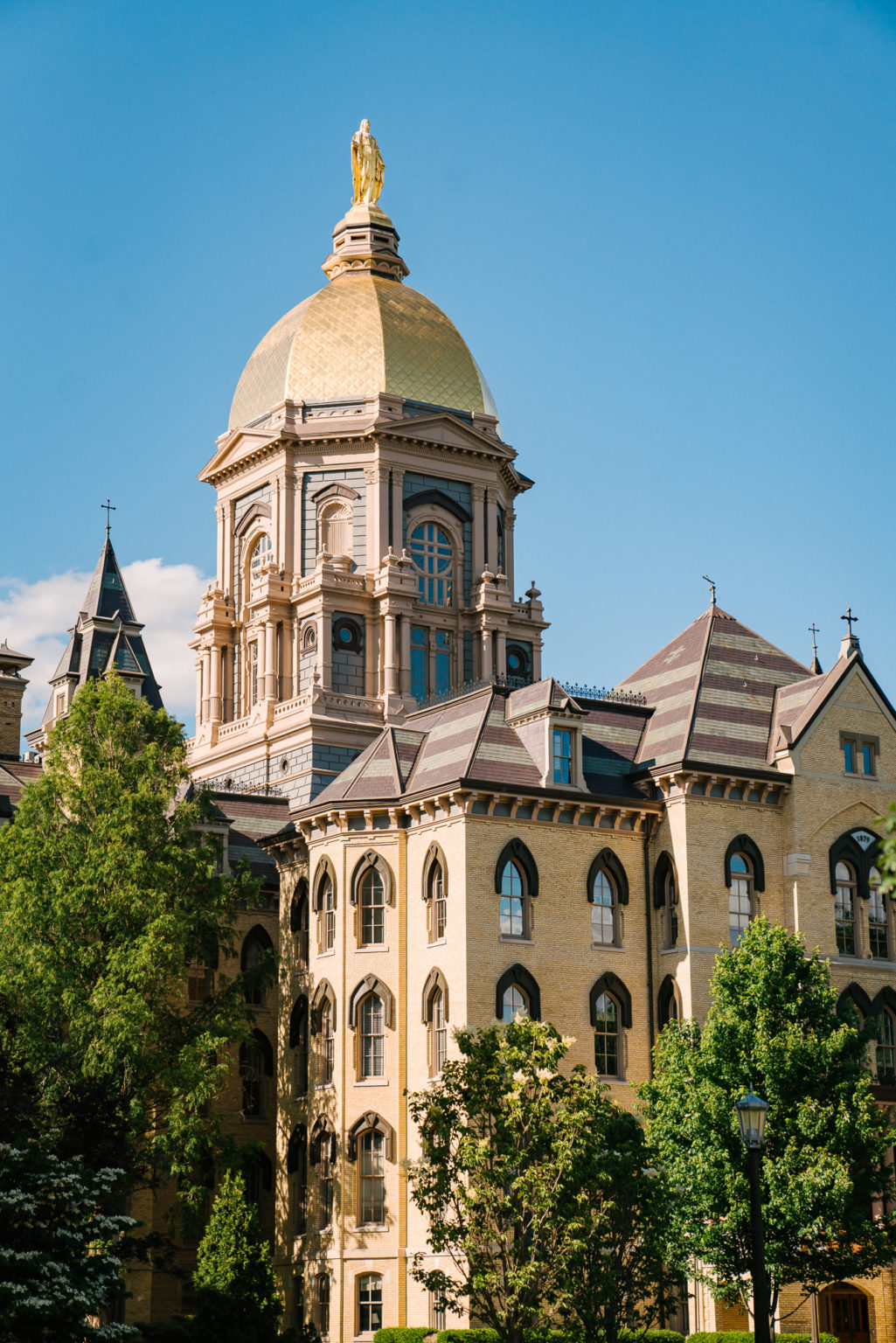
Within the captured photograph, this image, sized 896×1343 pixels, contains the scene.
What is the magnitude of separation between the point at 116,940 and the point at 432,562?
33.5 meters

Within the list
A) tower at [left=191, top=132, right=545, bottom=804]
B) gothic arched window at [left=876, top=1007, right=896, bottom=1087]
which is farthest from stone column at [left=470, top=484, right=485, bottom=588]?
gothic arched window at [left=876, top=1007, right=896, bottom=1087]

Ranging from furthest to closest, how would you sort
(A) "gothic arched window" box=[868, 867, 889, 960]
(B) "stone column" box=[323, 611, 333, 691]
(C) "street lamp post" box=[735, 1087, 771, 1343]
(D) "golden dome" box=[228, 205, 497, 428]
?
(D) "golden dome" box=[228, 205, 497, 428] < (B) "stone column" box=[323, 611, 333, 691] < (A) "gothic arched window" box=[868, 867, 889, 960] < (C) "street lamp post" box=[735, 1087, 771, 1343]

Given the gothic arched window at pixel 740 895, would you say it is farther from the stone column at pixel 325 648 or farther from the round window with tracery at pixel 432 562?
the round window with tracery at pixel 432 562

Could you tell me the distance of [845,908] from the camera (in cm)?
5922

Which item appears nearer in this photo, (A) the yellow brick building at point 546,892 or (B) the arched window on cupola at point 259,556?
(A) the yellow brick building at point 546,892

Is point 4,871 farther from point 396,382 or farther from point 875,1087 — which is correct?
point 396,382

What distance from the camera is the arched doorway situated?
55688 mm

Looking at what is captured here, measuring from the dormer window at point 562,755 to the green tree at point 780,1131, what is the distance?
9.74 metres

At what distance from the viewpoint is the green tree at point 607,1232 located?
4203 centimetres

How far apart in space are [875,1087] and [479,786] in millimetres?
14295

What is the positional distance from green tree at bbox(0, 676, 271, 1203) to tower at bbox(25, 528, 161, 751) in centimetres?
2581

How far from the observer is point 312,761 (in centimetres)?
7625

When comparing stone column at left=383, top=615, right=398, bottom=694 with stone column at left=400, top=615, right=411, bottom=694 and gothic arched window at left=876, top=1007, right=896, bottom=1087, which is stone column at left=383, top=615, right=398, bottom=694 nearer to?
stone column at left=400, top=615, right=411, bottom=694

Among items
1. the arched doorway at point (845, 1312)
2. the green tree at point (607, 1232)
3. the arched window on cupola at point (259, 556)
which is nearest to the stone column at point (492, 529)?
the arched window on cupola at point (259, 556)
